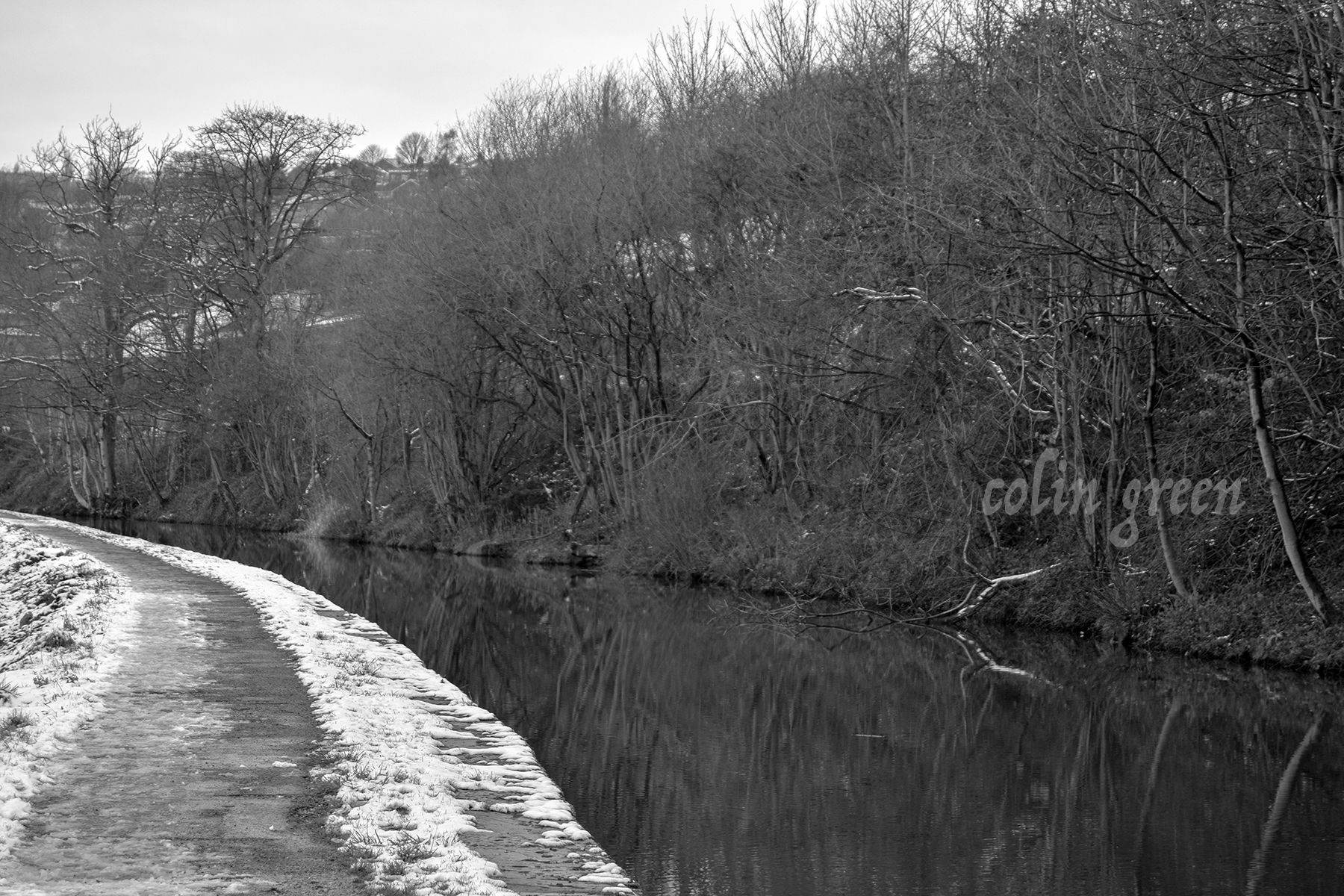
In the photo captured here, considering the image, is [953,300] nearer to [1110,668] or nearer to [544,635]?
[1110,668]

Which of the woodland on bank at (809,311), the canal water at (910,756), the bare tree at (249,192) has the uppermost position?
the bare tree at (249,192)

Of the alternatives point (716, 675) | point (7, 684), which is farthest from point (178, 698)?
point (716, 675)

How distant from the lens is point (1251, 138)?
45.2ft

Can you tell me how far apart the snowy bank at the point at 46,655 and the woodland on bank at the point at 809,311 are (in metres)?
9.25

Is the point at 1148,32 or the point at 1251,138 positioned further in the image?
the point at 1251,138

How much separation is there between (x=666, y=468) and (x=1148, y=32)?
41.6 ft

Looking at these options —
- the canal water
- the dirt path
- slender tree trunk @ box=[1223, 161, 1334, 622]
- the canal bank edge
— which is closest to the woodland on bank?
slender tree trunk @ box=[1223, 161, 1334, 622]

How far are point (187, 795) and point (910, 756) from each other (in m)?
5.53

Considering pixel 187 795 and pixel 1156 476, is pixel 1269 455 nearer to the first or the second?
pixel 1156 476

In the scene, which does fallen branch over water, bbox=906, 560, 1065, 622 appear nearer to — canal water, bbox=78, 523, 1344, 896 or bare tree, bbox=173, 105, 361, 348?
canal water, bbox=78, 523, 1344, 896

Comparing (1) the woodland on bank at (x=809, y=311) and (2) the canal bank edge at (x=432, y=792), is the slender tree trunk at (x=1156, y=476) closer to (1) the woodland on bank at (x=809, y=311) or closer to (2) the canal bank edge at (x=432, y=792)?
(1) the woodland on bank at (x=809, y=311)

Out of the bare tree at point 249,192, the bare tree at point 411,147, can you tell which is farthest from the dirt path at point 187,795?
the bare tree at point 411,147

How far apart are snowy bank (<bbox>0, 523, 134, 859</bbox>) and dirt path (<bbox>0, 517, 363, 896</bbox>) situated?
5.2 inches

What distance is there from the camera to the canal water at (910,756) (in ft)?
23.9
